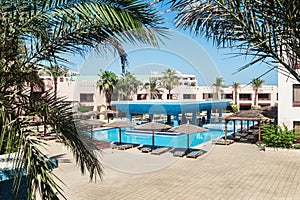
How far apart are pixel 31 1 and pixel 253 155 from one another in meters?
15.0

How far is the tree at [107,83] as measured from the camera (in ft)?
146

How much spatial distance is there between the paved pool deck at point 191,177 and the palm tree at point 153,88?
4058cm

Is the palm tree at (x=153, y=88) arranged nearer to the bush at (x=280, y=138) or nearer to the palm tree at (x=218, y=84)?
the palm tree at (x=218, y=84)

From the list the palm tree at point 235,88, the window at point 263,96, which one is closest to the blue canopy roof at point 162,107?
the palm tree at point 235,88

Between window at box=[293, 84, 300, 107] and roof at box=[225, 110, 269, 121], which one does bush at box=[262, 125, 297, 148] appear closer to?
window at box=[293, 84, 300, 107]

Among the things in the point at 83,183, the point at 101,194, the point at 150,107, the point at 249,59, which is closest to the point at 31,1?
the point at 249,59

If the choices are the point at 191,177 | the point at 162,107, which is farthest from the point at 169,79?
the point at 191,177

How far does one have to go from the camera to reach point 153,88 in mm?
57875

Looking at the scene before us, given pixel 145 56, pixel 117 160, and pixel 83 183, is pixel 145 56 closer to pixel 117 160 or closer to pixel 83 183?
pixel 117 160

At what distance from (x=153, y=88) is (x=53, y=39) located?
53.3 meters

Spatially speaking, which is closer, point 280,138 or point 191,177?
point 191,177

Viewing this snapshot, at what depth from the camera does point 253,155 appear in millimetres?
16359

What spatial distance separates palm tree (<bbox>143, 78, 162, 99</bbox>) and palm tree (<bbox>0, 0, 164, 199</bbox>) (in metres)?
52.3

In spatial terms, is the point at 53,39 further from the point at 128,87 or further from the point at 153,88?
the point at 153,88
